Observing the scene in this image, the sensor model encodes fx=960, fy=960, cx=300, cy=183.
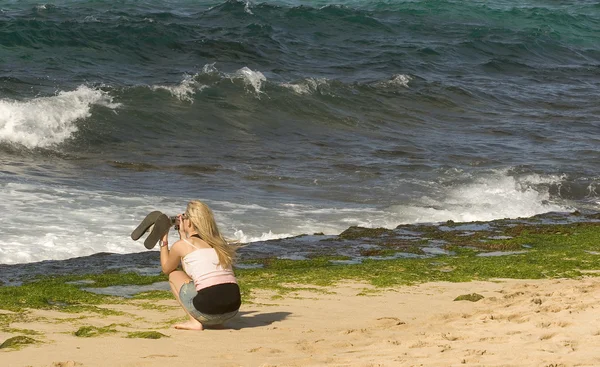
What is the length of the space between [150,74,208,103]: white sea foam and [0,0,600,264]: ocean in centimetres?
6

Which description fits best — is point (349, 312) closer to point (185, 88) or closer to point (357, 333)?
point (357, 333)

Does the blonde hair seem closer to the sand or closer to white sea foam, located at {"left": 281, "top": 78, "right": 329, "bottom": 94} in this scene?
the sand

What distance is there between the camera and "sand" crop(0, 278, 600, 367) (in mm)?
6223

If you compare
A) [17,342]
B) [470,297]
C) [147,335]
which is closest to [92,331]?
[147,335]

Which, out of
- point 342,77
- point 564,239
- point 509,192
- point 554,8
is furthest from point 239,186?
point 554,8

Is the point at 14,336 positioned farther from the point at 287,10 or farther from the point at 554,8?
the point at 554,8

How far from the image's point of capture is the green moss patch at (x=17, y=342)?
6.67 meters

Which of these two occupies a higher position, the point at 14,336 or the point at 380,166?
the point at 14,336

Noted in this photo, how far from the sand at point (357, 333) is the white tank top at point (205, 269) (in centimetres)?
40

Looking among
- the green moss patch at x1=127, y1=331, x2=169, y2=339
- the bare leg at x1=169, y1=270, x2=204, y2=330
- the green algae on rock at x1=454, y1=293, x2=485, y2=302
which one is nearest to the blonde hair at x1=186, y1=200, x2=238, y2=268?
the bare leg at x1=169, y1=270, x2=204, y2=330

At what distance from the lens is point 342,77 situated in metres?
28.1

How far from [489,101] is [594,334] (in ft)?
70.3

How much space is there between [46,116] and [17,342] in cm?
1484

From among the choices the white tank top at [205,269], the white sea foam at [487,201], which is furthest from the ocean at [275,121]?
the white tank top at [205,269]
